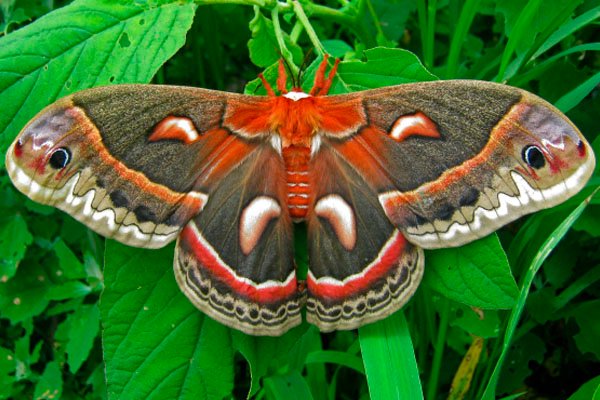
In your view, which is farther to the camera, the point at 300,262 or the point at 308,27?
the point at 308,27

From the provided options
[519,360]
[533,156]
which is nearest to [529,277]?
[533,156]

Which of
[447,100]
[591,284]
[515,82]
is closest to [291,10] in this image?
[447,100]

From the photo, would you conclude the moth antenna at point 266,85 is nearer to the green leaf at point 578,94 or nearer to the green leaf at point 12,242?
the green leaf at point 578,94

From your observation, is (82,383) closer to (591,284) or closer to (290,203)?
(290,203)

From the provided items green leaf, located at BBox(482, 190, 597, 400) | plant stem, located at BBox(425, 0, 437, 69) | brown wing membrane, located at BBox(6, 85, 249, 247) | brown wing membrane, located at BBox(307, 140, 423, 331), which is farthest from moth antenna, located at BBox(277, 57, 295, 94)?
green leaf, located at BBox(482, 190, 597, 400)

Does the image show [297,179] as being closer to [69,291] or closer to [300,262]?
[300,262]
